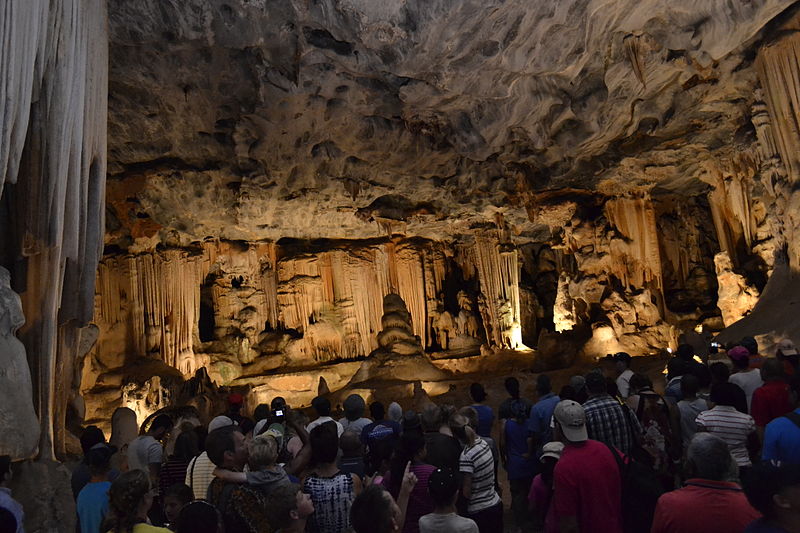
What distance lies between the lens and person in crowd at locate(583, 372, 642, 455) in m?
3.72

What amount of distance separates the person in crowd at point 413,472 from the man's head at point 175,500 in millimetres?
1083

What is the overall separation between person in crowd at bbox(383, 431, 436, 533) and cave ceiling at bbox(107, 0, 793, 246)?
614 cm

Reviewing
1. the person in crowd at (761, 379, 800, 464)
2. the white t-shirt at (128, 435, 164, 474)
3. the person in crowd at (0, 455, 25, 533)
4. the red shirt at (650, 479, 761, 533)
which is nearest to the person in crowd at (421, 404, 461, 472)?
the red shirt at (650, 479, 761, 533)

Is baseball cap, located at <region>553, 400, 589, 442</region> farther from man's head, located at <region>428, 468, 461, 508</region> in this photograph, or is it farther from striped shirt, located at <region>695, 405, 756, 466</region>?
striped shirt, located at <region>695, 405, 756, 466</region>

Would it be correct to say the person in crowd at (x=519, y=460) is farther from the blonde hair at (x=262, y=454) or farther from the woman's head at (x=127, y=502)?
the woman's head at (x=127, y=502)

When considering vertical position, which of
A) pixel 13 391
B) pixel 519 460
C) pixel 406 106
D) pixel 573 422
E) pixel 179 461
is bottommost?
pixel 519 460

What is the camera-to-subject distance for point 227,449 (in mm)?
3283

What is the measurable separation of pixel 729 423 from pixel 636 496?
2.83 feet

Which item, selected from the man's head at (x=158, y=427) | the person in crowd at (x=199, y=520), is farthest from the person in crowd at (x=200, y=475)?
the person in crowd at (x=199, y=520)

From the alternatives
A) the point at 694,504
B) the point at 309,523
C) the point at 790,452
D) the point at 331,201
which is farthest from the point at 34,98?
the point at 331,201

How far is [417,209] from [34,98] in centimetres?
1251

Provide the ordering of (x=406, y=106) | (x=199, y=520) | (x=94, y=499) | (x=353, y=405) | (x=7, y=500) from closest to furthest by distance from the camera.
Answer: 1. (x=199, y=520)
2. (x=7, y=500)
3. (x=94, y=499)
4. (x=353, y=405)
5. (x=406, y=106)

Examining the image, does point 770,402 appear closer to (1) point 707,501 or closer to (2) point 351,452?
(1) point 707,501

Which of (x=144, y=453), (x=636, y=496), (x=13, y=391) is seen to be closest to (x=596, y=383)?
(x=636, y=496)
